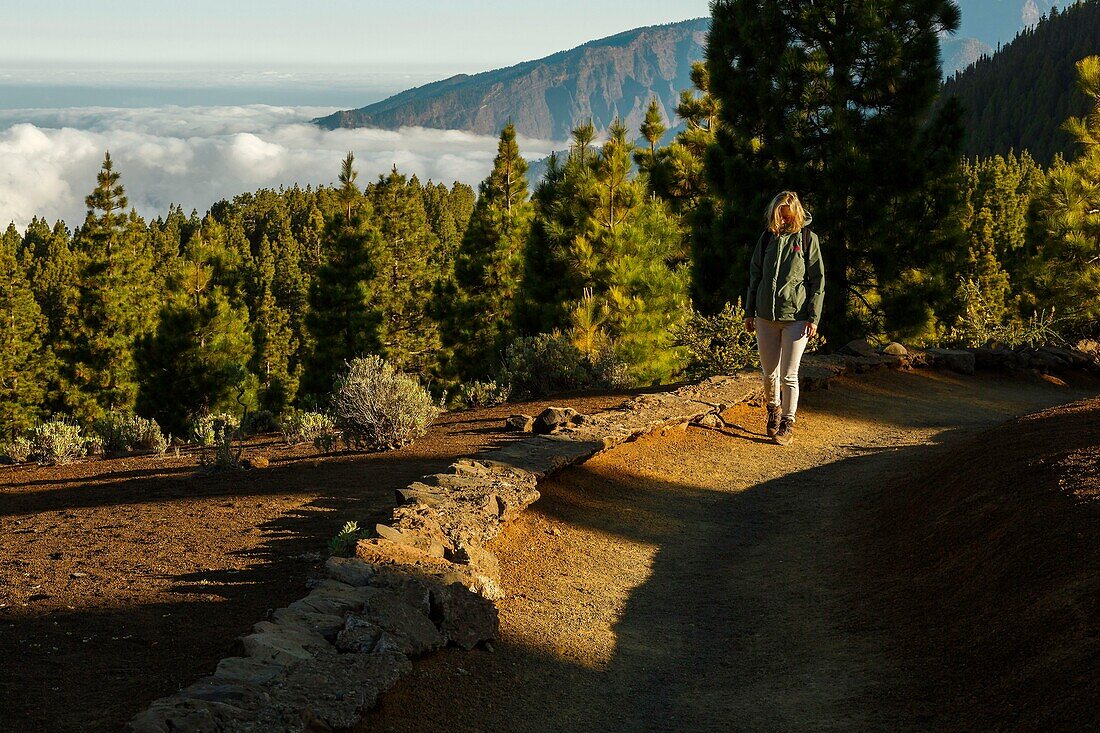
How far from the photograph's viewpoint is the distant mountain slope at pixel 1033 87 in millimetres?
117188

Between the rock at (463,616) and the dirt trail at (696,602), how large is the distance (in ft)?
0.29

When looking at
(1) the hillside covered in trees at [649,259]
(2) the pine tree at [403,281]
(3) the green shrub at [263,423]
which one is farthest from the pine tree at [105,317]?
(3) the green shrub at [263,423]

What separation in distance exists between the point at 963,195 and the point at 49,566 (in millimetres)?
14043

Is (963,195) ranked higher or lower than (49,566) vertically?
higher

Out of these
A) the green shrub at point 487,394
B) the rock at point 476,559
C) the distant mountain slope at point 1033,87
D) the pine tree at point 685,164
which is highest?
the distant mountain slope at point 1033,87

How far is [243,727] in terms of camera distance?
2889 mm

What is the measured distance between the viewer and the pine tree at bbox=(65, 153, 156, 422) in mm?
43062

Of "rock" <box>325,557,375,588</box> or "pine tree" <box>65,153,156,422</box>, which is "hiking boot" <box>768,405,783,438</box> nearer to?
"rock" <box>325,557,375,588</box>

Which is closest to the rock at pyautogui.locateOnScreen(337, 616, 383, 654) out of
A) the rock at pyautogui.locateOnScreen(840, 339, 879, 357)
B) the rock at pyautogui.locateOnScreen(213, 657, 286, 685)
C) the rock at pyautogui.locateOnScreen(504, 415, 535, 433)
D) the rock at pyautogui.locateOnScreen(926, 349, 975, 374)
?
the rock at pyautogui.locateOnScreen(213, 657, 286, 685)

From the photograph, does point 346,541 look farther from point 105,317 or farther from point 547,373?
point 105,317

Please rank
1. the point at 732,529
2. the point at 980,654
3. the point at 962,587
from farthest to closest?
1. the point at 732,529
2. the point at 962,587
3. the point at 980,654

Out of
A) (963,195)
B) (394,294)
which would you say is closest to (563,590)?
(963,195)

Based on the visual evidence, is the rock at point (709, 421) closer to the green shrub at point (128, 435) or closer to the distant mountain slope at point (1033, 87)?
the green shrub at point (128, 435)

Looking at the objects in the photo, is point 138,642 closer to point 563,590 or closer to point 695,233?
point 563,590
